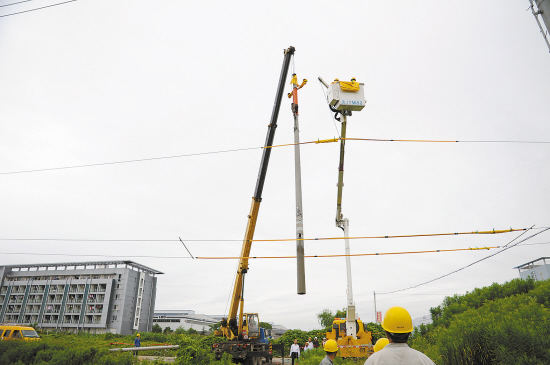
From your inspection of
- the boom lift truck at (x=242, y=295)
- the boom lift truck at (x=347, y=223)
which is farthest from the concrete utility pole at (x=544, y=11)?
the boom lift truck at (x=242, y=295)

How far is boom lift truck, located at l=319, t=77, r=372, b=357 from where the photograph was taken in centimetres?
1122

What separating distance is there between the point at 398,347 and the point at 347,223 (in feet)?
46.8

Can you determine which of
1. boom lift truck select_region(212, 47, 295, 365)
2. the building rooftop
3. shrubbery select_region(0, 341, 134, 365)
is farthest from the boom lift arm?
the building rooftop

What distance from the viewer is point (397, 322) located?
2986mm

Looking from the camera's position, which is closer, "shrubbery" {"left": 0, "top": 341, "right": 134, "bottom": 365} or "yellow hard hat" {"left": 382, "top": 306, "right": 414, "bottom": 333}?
"yellow hard hat" {"left": 382, "top": 306, "right": 414, "bottom": 333}

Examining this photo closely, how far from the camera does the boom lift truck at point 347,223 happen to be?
36.8 feet

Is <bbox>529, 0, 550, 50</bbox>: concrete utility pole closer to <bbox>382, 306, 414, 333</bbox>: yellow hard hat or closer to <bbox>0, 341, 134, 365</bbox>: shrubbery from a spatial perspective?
<bbox>382, 306, 414, 333</bbox>: yellow hard hat

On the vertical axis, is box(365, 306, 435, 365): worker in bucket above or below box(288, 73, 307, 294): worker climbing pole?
below

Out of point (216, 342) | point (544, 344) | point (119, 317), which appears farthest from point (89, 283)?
point (544, 344)

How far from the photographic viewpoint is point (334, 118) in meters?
11.8

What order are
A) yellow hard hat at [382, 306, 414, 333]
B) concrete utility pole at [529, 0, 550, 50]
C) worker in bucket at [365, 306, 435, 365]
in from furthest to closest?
concrete utility pole at [529, 0, 550, 50], yellow hard hat at [382, 306, 414, 333], worker in bucket at [365, 306, 435, 365]

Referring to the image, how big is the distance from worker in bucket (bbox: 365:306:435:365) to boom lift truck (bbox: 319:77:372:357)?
904 centimetres

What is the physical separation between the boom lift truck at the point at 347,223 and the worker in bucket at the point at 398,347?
904 cm

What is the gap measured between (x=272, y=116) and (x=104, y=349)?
11.3m
